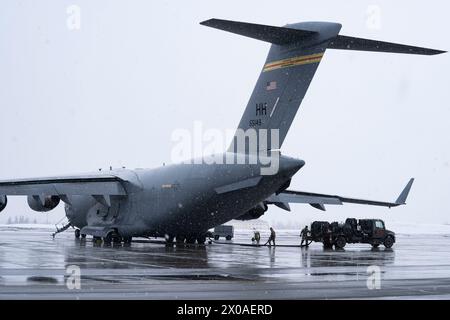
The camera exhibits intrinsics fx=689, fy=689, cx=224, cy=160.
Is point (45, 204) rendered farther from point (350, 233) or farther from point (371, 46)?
point (371, 46)

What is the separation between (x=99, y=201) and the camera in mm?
34844

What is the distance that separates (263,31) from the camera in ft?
76.0

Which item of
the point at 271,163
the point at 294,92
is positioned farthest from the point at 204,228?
the point at 294,92

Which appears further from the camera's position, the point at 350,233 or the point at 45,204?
the point at 45,204

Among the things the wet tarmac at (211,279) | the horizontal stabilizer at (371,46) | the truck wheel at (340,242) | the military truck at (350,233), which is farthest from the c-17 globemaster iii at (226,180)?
the wet tarmac at (211,279)

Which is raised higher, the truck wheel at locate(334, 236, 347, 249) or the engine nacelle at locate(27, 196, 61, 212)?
the engine nacelle at locate(27, 196, 61, 212)

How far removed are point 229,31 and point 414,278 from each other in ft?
32.0

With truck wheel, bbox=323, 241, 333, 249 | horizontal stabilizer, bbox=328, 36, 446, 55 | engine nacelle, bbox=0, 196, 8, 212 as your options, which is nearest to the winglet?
truck wheel, bbox=323, 241, 333, 249

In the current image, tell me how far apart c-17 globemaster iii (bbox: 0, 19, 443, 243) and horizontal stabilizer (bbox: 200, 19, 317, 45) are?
4cm

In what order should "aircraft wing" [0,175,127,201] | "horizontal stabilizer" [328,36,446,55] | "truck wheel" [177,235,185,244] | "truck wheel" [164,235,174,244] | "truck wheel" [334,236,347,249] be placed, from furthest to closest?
"truck wheel" [334,236,347,249] → "truck wheel" [177,235,185,244] → "truck wheel" [164,235,174,244] → "aircraft wing" [0,175,127,201] → "horizontal stabilizer" [328,36,446,55]

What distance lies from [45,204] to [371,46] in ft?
68.6

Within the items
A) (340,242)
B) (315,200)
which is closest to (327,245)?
(340,242)

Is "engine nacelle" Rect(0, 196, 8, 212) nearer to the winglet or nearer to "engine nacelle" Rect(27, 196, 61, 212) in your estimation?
"engine nacelle" Rect(27, 196, 61, 212)

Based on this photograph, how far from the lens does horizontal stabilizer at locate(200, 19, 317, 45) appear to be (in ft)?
69.8
